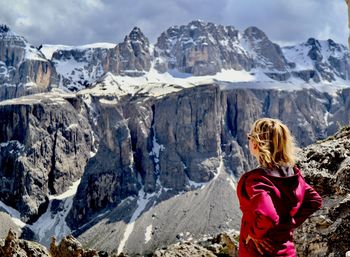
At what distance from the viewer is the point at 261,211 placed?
6.79 metres

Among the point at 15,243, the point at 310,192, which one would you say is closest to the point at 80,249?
the point at 15,243

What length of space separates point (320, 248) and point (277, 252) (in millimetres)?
4266

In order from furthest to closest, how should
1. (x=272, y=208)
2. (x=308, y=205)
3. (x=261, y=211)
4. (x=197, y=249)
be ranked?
(x=197, y=249), (x=308, y=205), (x=272, y=208), (x=261, y=211)

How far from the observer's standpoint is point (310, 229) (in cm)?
1122

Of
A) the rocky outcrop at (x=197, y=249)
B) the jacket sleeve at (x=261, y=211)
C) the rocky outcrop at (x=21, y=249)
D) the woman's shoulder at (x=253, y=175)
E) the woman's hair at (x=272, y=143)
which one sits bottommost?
the rocky outcrop at (x=21, y=249)

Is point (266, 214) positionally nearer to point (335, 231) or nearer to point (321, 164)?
point (335, 231)

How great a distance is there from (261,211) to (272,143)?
0.99 metres

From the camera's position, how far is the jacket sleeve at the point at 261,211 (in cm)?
681

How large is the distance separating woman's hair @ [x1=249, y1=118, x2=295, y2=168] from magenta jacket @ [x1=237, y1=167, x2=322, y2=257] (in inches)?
7.3

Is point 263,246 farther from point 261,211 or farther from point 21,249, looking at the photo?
point 21,249

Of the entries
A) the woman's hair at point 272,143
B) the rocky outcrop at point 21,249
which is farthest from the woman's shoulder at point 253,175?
the rocky outcrop at point 21,249

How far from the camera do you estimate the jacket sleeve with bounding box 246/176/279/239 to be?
268 inches

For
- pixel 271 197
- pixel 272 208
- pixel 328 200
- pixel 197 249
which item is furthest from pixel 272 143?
pixel 197 249

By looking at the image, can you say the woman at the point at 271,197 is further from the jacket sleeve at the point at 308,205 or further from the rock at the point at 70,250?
the rock at the point at 70,250
